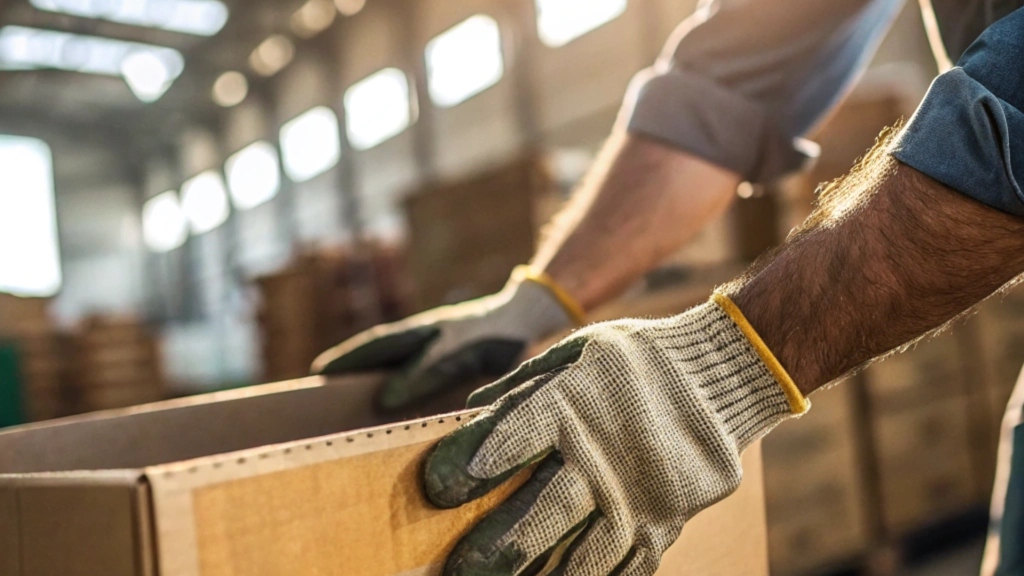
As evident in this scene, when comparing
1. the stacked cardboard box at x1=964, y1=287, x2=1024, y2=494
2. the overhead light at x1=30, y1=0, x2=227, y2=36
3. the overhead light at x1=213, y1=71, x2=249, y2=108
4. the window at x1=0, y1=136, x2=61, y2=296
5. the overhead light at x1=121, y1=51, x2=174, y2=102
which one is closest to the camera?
the stacked cardboard box at x1=964, y1=287, x2=1024, y2=494

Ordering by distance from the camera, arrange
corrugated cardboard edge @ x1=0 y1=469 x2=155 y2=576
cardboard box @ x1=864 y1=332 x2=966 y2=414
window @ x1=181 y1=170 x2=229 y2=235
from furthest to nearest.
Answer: window @ x1=181 y1=170 x2=229 y2=235, cardboard box @ x1=864 y1=332 x2=966 y2=414, corrugated cardboard edge @ x1=0 y1=469 x2=155 y2=576

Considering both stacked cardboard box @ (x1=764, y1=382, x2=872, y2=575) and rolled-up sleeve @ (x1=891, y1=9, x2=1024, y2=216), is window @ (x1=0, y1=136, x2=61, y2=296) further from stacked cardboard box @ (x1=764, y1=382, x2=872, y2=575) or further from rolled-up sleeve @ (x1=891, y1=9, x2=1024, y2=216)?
rolled-up sleeve @ (x1=891, y1=9, x2=1024, y2=216)

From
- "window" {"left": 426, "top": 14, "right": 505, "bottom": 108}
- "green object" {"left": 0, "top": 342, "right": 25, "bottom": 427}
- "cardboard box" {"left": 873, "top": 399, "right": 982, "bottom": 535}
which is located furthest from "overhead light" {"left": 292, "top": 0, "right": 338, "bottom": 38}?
"cardboard box" {"left": 873, "top": 399, "right": 982, "bottom": 535}

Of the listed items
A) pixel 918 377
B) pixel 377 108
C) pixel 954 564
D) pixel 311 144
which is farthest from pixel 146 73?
pixel 954 564

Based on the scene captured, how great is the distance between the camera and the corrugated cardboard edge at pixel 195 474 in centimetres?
47

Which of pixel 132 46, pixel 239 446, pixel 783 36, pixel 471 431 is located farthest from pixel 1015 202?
pixel 132 46

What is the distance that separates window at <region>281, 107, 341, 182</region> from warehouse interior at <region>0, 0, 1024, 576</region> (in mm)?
45

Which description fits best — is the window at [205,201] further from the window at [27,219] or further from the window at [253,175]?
the window at [27,219]

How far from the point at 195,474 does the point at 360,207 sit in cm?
1129

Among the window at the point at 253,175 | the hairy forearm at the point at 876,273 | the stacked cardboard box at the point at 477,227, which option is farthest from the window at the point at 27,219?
the hairy forearm at the point at 876,273

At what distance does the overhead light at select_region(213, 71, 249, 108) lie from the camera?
14.0m

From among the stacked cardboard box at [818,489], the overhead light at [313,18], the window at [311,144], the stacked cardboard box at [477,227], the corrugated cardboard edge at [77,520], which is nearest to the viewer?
the corrugated cardboard edge at [77,520]

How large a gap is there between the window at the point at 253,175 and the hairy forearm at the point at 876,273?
44.7ft

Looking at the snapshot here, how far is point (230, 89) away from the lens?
14289 millimetres
